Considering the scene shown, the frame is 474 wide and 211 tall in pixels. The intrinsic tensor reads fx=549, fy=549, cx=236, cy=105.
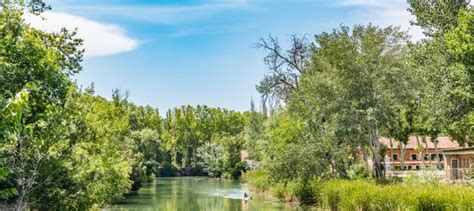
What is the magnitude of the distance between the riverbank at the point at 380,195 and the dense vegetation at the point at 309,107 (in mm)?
111

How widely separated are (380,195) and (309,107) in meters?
12.6

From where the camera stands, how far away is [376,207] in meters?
24.7

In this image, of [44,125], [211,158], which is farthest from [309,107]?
[211,158]

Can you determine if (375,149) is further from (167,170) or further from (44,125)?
(167,170)

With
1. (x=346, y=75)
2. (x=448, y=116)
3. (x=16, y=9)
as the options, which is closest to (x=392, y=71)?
(x=346, y=75)

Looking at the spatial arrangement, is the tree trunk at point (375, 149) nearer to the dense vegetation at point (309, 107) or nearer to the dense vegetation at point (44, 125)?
the dense vegetation at point (309, 107)

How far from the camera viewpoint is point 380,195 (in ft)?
79.6

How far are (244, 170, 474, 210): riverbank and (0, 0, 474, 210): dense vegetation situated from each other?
0.11 m

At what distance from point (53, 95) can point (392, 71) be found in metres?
19.6

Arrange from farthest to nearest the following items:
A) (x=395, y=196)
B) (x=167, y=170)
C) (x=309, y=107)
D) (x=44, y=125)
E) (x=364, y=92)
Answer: (x=167, y=170), (x=309, y=107), (x=364, y=92), (x=395, y=196), (x=44, y=125)

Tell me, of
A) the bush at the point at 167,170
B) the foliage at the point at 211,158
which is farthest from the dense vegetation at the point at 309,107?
the bush at the point at 167,170

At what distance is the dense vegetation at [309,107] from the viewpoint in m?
18.0

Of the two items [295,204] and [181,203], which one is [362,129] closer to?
[295,204]

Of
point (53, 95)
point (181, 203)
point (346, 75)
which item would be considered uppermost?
point (346, 75)
